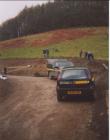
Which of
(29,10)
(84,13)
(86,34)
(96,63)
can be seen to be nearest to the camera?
(96,63)

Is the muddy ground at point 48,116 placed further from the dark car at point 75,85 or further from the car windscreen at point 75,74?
the car windscreen at point 75,74

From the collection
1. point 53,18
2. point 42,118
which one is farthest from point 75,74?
point 53,18

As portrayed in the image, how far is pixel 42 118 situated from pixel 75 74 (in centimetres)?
364

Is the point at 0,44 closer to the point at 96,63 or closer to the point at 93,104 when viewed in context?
the point at 96,63

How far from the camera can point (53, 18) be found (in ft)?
248

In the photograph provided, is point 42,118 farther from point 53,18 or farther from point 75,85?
point 53,18

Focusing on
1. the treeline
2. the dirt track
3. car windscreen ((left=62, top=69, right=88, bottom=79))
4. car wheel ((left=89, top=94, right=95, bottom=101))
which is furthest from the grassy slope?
car wheel ((left=89, top=94, right=95, bottom=101))

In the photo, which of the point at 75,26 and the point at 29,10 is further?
the point at 29,10

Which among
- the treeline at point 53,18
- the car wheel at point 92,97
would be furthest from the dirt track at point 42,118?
the treeline at point 53,18

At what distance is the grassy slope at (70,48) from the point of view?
54844mm

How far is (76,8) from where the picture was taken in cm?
7019

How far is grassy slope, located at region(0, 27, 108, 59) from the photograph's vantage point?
180 ft

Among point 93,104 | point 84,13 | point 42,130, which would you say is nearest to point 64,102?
point 93,104

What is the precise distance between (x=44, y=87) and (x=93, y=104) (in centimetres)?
596
